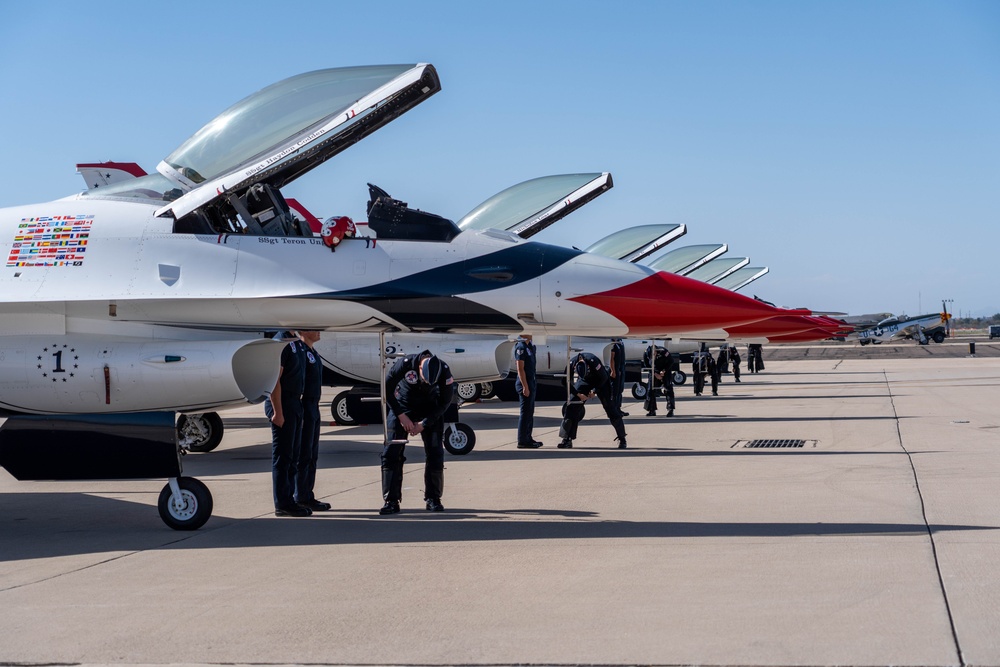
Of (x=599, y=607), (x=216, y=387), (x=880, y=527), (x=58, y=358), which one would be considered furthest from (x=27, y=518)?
(x=880, y=527)

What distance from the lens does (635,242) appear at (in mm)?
22938

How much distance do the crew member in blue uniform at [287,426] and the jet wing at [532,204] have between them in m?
5.04

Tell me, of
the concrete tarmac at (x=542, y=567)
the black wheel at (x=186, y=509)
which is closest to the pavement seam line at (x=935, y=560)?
the concrete tarmac at (x=542, y=567)

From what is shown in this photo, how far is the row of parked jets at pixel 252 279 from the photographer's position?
8555 mm

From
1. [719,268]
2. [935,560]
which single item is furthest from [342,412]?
[719,268]

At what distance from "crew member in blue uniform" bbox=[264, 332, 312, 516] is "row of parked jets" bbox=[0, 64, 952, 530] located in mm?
334

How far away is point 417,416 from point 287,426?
1128 mm

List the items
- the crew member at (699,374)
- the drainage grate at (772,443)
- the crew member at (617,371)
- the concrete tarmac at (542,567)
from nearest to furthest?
1. the concrete tarmac at (542,567)
2. the drainage grate at (772,443)
3. the crew member at (617,371)
4. the crew member at (699,374)

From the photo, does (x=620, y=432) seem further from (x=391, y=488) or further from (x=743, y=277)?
(x=743, y=277)

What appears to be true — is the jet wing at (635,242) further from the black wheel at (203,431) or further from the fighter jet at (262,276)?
the fighter jet at (262,276)

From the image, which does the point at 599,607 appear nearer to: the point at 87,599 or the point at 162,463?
the point at 87,599

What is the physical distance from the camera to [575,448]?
571 inches

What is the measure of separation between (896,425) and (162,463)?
12.4 m

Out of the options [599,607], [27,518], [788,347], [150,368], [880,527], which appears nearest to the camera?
[599,607]
